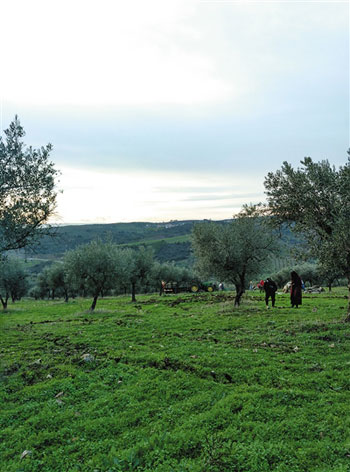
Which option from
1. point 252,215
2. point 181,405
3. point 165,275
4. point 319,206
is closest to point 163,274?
point 165,275

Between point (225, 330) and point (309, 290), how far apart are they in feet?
133

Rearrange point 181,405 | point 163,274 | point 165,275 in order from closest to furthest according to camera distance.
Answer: point 181,405, point 163,274, point 165,275

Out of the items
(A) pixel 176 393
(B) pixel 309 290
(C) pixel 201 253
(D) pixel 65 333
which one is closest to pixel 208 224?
(C) pixel 201 253

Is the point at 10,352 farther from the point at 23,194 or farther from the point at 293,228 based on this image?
the point at 293,228

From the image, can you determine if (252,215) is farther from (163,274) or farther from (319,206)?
(163,274)

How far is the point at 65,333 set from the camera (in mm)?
19656

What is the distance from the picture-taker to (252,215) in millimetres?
29750

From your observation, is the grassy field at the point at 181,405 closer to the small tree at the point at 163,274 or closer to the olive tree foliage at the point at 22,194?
the olive tree foliage at the point at 22,194

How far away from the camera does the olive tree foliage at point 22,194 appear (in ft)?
45.0

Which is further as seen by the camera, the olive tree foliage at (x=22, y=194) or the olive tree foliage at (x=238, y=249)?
the olive tree foliage at (x=238, y=249)

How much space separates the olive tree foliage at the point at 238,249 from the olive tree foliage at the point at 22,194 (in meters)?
17.5

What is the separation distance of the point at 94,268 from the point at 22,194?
63.6 ft

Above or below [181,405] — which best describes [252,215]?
above

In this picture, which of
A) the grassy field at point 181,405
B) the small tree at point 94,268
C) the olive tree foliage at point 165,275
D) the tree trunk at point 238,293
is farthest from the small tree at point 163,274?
the grassy field at point 181,405
